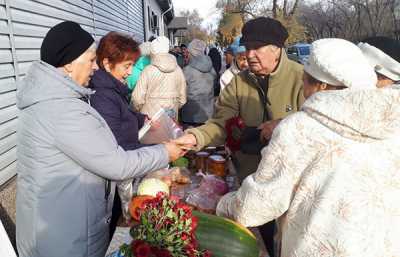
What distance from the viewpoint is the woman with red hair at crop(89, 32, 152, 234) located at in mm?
2336

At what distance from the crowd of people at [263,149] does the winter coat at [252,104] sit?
1 centimetres

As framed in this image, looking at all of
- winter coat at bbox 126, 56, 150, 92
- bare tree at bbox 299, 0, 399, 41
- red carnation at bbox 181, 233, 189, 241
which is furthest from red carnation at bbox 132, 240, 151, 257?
bare tree at bbox 299, 0, 399, 41

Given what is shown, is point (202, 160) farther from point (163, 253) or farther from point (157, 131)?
point (163, 253)

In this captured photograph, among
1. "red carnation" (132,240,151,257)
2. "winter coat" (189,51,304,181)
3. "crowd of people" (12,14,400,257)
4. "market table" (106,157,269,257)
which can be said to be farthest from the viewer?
"winter coat" (189,51,304,181)

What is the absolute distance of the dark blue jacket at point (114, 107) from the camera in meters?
2.34

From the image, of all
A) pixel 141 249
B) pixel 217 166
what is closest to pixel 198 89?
pixel 217 166

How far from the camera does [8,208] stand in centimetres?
287

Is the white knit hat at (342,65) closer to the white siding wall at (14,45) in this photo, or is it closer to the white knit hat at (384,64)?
the white knit hat at (384,64)

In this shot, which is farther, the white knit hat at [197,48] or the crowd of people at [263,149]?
the white knit hat at [197,48]

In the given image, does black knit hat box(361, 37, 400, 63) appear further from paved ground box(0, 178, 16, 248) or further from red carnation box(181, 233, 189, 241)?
paved ground box(0, 178, 16, 248)

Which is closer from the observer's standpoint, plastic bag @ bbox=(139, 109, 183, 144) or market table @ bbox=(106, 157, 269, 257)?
market table @ bbox=(106, 157, 269, 257)

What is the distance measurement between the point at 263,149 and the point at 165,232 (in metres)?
0.54

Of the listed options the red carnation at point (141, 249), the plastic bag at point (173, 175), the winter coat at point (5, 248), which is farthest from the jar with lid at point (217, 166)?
the winter coat at point (5, 248)

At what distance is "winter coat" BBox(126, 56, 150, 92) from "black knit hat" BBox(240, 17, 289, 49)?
123 inches
